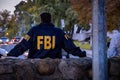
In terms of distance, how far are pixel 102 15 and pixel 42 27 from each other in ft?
5.07

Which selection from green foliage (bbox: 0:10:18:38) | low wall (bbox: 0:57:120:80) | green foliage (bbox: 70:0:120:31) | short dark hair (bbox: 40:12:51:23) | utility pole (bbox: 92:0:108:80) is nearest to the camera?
utility pole (bbox: 92:0:108:80)

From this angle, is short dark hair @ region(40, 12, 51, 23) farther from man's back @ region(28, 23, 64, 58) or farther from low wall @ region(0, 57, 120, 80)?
low wall @ region(0, 57, 120, 80)

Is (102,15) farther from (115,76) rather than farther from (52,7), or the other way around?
(52,7)

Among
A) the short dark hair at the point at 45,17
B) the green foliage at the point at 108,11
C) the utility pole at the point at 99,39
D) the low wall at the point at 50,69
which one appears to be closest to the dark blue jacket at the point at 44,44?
the short dark hair at the point at 45,17

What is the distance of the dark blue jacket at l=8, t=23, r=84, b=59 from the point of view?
16.5 feet

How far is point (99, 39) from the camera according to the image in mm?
3795

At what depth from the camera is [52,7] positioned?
39.8m

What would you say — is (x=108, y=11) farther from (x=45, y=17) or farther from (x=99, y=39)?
(x=99, y=39)

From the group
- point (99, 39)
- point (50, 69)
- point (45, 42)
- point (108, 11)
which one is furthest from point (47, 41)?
point (108, 11)

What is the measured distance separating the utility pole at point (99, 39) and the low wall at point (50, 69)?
0.66m

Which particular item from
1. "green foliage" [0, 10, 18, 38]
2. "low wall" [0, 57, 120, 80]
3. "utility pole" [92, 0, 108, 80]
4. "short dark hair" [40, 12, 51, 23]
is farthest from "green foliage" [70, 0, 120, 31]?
"green foliage" [0, 10, 18, 38]

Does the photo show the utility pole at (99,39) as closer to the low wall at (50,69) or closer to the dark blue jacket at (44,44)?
the low wall at (50,69)

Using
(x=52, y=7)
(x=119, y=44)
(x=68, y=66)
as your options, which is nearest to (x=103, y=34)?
(x=68, y=66)

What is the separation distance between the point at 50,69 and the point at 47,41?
687 mm
